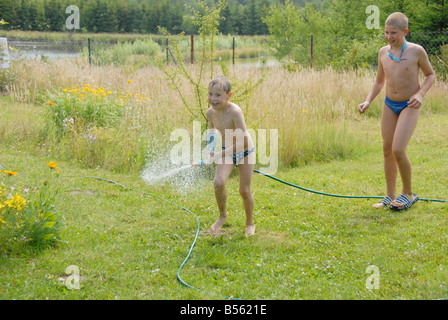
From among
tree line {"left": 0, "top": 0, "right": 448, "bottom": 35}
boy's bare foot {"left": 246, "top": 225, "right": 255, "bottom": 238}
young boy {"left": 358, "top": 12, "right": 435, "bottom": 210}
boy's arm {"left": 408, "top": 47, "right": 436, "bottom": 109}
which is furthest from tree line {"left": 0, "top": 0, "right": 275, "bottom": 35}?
boy's bare foot {"left": 246, "top": 225, "right": 255, "bottom": 238}

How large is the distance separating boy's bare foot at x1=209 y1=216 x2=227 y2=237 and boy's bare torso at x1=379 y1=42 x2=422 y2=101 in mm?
2182

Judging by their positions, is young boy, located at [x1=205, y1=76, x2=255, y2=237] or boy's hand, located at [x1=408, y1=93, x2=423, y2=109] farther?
boy's hand, located at [x1=408, y1=93, x2=423, y2=109]

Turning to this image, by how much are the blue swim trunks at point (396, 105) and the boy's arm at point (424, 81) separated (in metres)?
0.16

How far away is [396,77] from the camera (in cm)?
467

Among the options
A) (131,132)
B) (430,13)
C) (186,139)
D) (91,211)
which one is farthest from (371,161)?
(430,13)

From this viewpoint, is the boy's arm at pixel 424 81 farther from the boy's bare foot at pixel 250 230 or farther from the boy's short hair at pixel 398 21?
the boy's bare foot at pixel 250 230

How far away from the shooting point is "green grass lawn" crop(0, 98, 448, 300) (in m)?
3.25

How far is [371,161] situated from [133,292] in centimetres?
464

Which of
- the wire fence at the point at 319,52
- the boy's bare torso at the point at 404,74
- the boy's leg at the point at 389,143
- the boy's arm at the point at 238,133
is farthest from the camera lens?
the wire fence at the point at 319,52

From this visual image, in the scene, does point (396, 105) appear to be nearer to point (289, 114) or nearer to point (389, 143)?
point (389, 143)

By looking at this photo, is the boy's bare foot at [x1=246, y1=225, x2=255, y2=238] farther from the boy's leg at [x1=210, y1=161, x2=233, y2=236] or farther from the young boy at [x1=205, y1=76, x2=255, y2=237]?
the boy's leg at [x1=210, y1=161, x2=233, y2=236]

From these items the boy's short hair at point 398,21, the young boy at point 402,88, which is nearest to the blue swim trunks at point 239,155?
the young boy at point 402,88

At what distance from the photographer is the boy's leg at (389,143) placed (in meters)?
4.86

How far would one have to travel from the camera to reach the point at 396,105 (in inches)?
188
